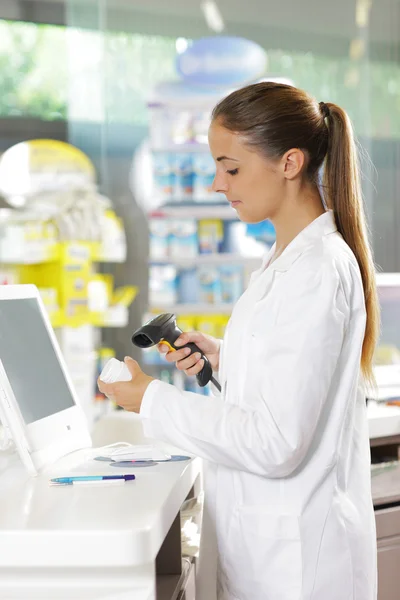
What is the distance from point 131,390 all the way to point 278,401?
0.28m

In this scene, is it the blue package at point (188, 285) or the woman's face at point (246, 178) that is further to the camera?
the blue package at point (188, 285)

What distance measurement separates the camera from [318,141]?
5.45 feet

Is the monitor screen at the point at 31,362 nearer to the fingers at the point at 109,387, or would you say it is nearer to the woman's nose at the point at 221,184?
the fingers at the point at 109,387

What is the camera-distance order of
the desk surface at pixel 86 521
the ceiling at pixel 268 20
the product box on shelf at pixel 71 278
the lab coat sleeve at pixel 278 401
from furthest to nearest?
1. the ceiling at pixel 268 20
2. the product box on shelf at pixel 71 278
3. the lab coat sleeve at pixel 278 401
4. the desk surface at pixel 86 521

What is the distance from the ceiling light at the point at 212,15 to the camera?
26.0ft

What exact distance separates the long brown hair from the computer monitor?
61 centimetres

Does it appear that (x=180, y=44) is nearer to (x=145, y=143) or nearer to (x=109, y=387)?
(x=145, y=143)

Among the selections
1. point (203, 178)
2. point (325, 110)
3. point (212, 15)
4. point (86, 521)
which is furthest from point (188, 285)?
point (86, 521)

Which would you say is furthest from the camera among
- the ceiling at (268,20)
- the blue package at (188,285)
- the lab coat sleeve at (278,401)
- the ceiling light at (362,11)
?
the ceiling light at (362,11)

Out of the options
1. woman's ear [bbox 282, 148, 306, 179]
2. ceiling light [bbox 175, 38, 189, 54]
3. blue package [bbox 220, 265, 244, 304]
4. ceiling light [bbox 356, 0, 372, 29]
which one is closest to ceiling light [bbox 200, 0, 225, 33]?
ceiling light [bbox 175, 38, 189, 54]

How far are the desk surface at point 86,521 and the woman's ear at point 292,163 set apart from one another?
605 mm

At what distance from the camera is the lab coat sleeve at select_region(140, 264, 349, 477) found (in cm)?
141

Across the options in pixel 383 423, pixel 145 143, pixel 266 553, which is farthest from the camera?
pixel 145 143

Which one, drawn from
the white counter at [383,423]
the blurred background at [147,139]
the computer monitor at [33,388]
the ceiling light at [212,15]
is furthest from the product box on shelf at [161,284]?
the computer monitor at [33,388]
